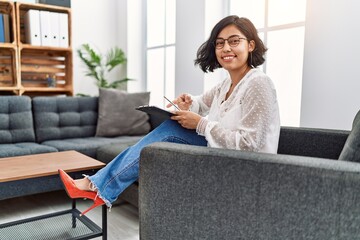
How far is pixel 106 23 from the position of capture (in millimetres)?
4012

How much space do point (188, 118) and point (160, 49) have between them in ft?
8.61

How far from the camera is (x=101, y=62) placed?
3977 millimetres

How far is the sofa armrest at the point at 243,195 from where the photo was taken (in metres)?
0.84

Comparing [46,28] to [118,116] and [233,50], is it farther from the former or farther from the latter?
[233,50]

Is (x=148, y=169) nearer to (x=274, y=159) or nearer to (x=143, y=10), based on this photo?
(x=274, y=159)

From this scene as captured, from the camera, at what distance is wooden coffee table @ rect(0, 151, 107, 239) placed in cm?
168

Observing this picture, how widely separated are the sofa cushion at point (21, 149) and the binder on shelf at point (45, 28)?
4.07 feet

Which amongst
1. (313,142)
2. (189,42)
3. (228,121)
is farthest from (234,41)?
(189,42)

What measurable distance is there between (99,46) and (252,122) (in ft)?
10.4

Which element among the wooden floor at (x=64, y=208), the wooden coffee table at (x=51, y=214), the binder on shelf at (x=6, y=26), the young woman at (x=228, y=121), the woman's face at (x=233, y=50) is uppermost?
the binder on shelf at (x=6, y=26)

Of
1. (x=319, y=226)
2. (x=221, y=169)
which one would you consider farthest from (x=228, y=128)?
(x=319, y=226)

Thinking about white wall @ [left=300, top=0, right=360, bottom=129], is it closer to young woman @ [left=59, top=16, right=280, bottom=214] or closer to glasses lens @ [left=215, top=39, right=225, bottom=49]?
young woman @ [left=59, top=16, right=280, bottom=214]

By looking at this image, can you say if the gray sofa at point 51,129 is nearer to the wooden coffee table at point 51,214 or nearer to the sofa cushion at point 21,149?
the sofa cushion at point 21,149

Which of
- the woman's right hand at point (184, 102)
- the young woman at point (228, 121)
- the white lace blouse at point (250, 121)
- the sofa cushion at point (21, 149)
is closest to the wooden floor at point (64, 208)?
the sofa cushion at point (21, 149)
